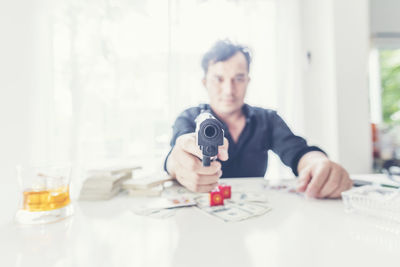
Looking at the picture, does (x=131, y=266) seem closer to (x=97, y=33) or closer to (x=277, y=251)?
(x=277, y=251)

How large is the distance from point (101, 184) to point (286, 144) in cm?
64

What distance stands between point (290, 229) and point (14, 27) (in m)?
1.40

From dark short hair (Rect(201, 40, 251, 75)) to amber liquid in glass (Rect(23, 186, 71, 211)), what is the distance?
736mm

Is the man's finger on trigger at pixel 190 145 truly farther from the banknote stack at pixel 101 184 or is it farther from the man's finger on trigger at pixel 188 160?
the banknote stack at pixel 101 184

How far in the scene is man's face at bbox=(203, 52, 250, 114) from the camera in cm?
88

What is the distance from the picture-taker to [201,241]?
0.33 m

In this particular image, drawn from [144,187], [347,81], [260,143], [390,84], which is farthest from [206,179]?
[390,84]

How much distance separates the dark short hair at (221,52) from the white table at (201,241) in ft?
2.22

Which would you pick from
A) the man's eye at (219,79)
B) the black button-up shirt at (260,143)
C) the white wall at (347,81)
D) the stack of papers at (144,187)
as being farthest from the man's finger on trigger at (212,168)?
the white wall at (347,81)

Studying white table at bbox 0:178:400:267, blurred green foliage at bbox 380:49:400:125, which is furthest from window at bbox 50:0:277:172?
blurred green foliage at bbox 380:49:400:125

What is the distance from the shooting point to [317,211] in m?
0.46

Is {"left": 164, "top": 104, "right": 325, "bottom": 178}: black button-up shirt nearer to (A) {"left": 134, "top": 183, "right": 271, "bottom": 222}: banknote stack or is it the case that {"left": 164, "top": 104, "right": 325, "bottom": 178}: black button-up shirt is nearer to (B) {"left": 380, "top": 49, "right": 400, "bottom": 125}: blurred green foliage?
(A) {"left": 134, "top": 183, "right": 271, "bottom": 222}: banknote stack

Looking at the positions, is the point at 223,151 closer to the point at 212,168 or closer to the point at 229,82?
the point at 212,168

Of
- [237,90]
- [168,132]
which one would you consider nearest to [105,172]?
[237,90]
